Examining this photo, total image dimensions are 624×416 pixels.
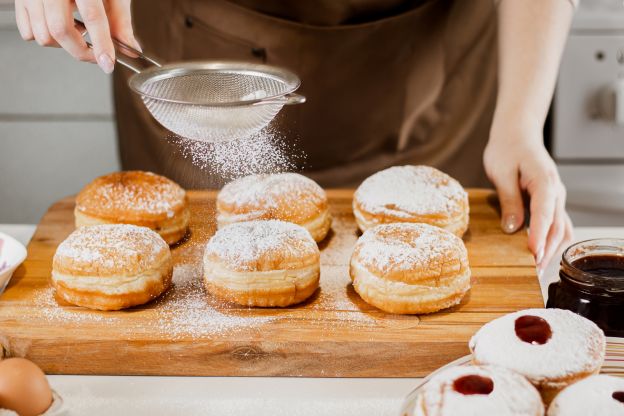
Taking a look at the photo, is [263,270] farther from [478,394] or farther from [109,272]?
[478,394]

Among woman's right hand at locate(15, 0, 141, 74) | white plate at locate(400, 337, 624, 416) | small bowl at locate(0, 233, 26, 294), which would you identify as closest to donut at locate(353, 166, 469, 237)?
white plate at locate(400, 337, 624, 416)

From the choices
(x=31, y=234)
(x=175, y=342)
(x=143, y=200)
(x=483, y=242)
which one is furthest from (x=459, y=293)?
(x=31, y=234)

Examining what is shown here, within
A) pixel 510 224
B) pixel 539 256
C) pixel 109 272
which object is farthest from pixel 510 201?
pixel 109 272

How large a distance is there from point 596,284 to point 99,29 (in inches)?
40.0

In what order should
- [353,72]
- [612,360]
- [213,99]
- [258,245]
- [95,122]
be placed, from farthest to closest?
[95,122] < [353,72] < [213,99] < [258,245] < [612,360]

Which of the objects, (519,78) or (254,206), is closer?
(254,206)

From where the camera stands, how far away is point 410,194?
182cm

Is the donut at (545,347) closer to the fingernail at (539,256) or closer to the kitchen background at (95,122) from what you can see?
the fingernail at (539,256)

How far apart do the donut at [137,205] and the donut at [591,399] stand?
1025 millimetres

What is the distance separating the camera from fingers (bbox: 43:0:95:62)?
4.94 ft

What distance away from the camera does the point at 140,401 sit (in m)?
1.36

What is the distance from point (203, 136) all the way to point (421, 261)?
55 cm

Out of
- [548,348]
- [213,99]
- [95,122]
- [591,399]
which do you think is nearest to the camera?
[591,399]

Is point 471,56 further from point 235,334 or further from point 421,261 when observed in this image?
point 235,334
